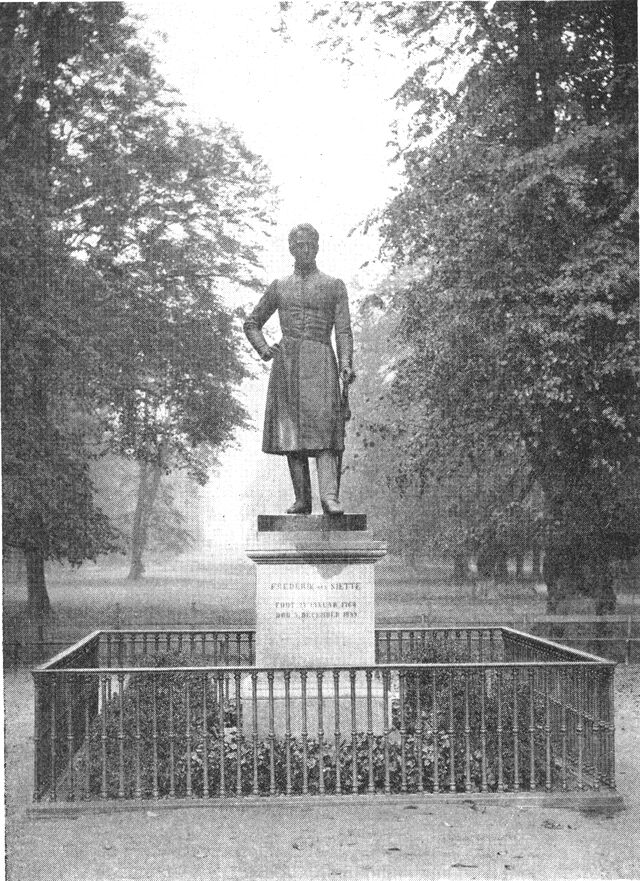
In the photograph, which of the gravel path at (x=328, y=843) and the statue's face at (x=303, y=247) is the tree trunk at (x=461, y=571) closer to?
the statue's face at (x=303, y=247)

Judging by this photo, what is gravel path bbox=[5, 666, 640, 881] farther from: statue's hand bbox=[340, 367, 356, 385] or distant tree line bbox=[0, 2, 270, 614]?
distant tree line bbox=[0, 2, 270, 614]

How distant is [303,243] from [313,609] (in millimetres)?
2953

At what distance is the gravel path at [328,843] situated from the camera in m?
6.10

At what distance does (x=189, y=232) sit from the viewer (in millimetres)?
18734

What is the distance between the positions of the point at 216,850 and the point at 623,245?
1032 cm

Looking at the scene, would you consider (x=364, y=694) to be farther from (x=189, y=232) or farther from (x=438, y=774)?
(x=189, y=232)

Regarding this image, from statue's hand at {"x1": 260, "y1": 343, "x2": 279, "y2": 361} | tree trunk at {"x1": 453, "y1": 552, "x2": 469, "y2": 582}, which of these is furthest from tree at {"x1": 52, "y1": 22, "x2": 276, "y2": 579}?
statue's hand at {"x1": 260, "y1": 343, "x2": 279, "y2": 361}

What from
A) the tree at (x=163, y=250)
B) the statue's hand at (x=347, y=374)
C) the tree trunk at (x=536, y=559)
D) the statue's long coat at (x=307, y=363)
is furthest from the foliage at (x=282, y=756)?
the tree at (x=163, y=250)

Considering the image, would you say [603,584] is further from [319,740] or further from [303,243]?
[319,740]

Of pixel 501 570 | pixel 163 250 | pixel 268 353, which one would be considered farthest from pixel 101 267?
pixel 268 353

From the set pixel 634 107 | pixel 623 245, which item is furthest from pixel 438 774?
pixel 634 107

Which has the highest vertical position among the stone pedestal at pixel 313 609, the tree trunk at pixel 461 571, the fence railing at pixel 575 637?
the stone pedestal at pixel 313 609

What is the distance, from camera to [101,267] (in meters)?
17.5

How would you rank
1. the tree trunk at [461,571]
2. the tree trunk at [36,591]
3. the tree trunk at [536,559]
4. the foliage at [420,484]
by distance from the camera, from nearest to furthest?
the foliage at [420,484]
the tree trunk at [36,591]
the tree trunk at [536,559]
the tree trunk at [461,571]
